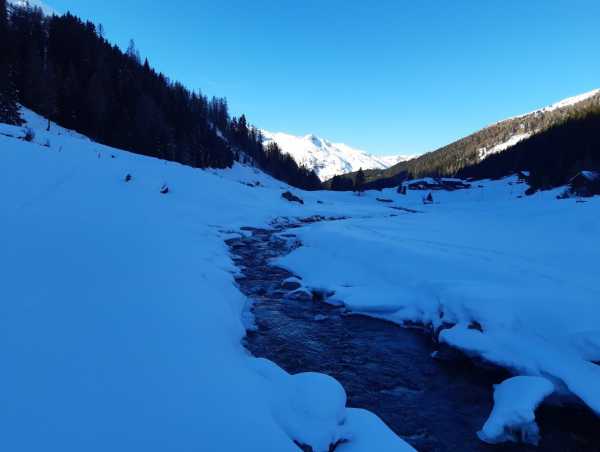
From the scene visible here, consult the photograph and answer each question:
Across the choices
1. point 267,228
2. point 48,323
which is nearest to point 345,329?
point 48,323

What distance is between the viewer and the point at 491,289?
9320 millimetres

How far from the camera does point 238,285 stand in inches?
464

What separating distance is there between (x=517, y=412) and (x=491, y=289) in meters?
4.47

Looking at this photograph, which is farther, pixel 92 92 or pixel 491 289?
pixel 92 92

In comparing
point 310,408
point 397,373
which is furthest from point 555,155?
point 310,408

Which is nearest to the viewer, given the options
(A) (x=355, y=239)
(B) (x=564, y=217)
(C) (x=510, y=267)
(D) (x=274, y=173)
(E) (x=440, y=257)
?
(C) (x=510, y=267)

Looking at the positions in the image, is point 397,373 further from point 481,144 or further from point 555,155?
point 481,144

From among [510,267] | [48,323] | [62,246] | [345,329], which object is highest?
[62,246]

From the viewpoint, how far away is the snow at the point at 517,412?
5.30 metres

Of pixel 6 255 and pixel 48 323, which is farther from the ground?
pixel 6 255

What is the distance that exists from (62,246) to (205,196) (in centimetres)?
2149

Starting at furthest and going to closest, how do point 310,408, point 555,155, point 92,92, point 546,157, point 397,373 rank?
point 546,157, point 555,155, point 92,92, point 397,373, point 310,408

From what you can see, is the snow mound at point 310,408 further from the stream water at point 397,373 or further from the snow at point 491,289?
the snow at point 491,289

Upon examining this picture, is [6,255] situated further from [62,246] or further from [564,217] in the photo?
[564,217]
